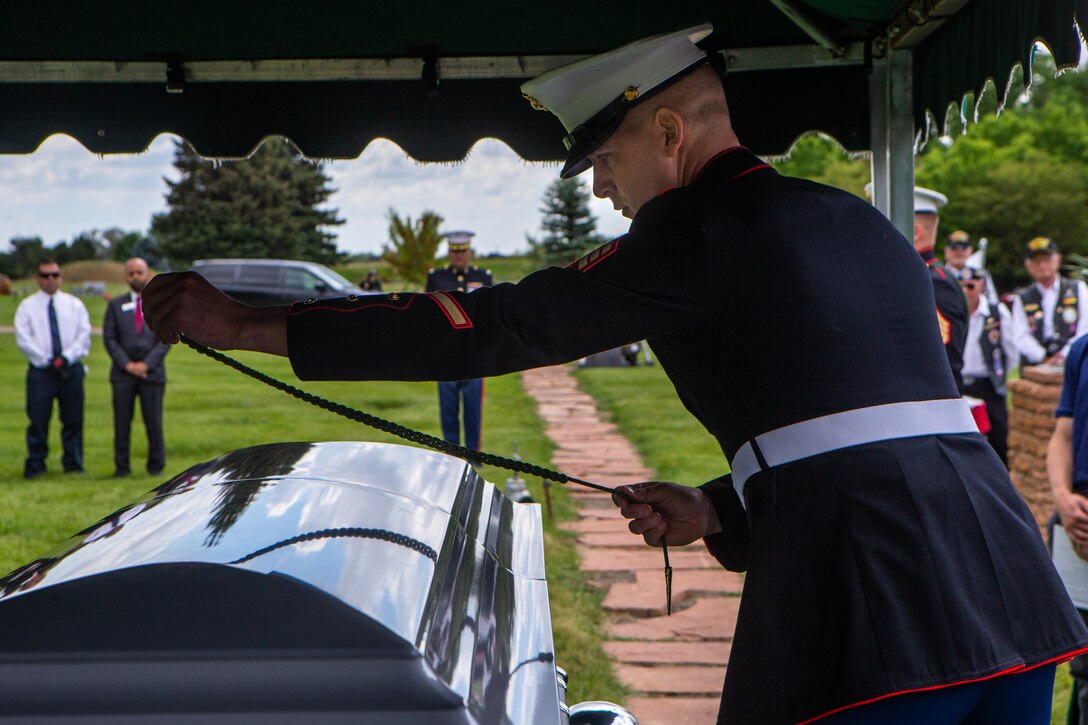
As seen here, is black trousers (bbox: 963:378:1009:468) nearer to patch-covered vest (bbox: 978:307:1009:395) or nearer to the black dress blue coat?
patch-covered vest (bbox: 978:307:1009:395)

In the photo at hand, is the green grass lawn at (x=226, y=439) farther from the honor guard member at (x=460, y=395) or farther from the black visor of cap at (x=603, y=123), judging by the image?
the black visor of cap at (x=603, y=123)

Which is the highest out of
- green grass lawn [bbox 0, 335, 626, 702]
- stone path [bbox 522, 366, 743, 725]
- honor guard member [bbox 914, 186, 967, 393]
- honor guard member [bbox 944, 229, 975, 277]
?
honor guard member [bbox 944, 229, 975, 277]

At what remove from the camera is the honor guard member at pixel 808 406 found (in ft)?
4.66

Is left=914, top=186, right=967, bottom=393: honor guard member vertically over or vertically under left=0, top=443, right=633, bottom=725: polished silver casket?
over

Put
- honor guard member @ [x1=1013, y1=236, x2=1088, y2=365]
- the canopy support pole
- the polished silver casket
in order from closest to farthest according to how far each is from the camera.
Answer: the polished silver casket → the canopy support pole → honor guard member @ [x1=1013, y1=236, x2=1088, y2=365]

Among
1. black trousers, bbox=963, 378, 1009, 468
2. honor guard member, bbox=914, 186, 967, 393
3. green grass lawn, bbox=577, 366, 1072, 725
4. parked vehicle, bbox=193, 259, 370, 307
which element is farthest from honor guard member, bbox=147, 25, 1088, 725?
parked vehicle, bbox=193, 259, 370, 307

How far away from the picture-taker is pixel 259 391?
16422mm

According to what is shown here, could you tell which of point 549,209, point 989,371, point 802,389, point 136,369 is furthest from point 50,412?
point 549,209

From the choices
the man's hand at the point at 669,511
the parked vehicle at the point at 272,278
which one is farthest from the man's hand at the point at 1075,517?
the parked vehicle at the point at 272,278

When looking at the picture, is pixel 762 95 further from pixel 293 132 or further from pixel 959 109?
pixel 293 132

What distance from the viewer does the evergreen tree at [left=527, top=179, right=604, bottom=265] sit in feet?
130

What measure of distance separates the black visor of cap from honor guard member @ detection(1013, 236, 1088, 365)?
7.99 metres

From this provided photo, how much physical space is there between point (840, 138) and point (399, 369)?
2.44 meters

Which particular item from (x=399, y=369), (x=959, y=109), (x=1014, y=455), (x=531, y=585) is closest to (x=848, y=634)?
(x=531, y=585)
